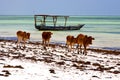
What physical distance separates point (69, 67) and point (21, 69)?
9.99 feet

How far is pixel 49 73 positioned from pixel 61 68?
81.4 inches

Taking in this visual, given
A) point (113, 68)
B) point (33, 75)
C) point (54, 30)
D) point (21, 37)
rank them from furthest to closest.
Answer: point (54, 30), point (21, 37), point (113, 68), point (33, 75)

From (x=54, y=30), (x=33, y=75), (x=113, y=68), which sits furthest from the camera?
(x=54, y=30)

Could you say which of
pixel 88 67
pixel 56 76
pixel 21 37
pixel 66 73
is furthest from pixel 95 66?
pixel 21 37

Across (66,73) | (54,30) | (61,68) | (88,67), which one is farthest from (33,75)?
(54,30)

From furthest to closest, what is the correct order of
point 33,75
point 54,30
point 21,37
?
point 54,30 → point 21,37 → point 33,75

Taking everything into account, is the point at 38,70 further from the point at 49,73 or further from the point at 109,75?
the point at 109,75

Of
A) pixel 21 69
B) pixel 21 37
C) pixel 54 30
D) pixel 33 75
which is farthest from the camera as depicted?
pixel 54 30

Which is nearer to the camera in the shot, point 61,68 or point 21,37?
point 61,68

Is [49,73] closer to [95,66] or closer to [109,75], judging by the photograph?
[109,75]

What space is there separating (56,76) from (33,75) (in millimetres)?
912

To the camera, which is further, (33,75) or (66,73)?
(66,73)

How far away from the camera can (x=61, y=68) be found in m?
16.6

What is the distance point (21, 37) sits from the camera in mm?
Answer: 27953
